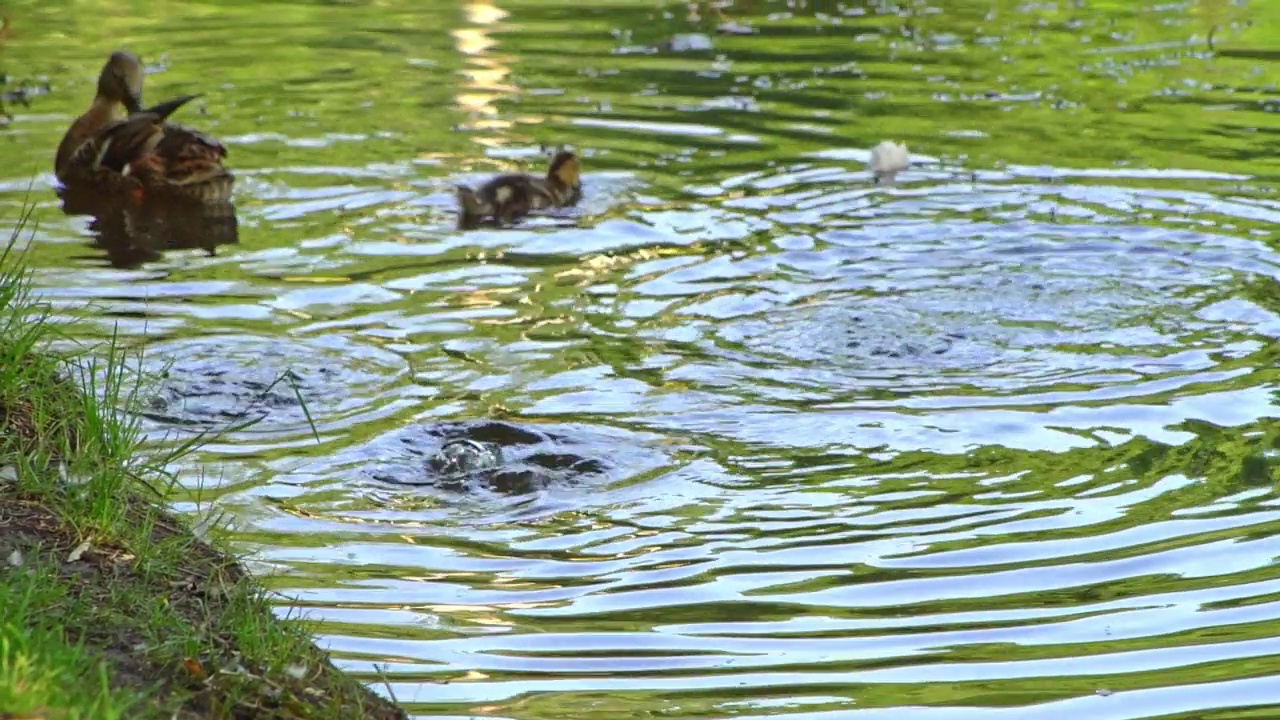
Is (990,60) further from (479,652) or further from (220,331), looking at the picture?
(479,652)

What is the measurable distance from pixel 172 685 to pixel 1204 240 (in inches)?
315

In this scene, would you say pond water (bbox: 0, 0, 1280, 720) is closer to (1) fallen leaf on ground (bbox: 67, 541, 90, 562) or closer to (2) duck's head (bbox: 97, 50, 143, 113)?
(1) fallen leaf on ground (bbox: 67, 541, 90, 562)

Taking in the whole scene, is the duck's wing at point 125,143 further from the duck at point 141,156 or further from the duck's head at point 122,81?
the duck's head at point 122,81

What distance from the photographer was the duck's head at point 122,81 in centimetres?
1369

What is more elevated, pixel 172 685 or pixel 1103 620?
pixel 172 685

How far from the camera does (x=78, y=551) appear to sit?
5637 millimetres

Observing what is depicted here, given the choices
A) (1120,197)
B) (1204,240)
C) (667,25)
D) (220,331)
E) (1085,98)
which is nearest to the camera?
(220,331)

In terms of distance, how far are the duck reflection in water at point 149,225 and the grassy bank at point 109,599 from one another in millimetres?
5334

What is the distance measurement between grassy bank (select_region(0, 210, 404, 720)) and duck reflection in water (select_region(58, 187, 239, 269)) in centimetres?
533

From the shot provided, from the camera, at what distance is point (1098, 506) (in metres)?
7.52

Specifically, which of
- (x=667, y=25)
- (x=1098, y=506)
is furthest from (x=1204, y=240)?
(x=667, y=25)

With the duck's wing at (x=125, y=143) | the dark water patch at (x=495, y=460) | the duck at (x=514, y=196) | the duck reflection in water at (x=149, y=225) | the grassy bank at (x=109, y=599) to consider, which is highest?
the grassy bank at (x=109, y=599)

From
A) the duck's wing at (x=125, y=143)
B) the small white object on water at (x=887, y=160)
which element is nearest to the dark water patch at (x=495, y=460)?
the small white object on water at (x=887, y=160)

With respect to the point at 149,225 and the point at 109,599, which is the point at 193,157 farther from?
the point at 109,599
